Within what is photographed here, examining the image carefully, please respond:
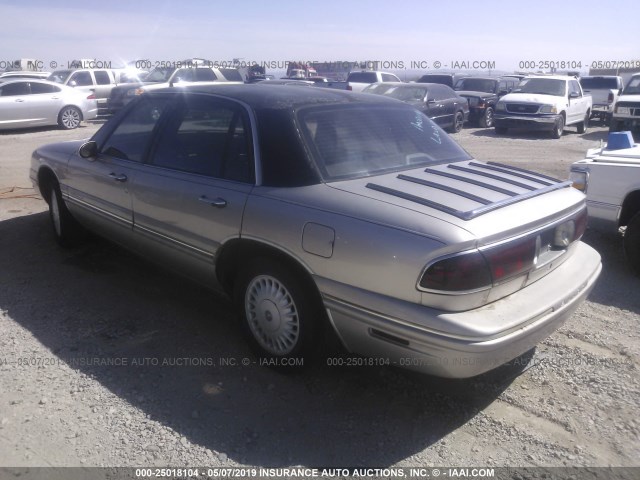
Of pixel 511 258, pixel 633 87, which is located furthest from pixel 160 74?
pixel 511 258

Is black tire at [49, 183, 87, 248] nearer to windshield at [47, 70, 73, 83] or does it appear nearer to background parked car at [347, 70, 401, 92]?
windshield at [47, 70, 73, 83]

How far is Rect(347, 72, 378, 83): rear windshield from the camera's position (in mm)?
22466

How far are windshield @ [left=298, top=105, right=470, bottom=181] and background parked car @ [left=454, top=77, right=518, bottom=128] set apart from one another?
15.3 meters

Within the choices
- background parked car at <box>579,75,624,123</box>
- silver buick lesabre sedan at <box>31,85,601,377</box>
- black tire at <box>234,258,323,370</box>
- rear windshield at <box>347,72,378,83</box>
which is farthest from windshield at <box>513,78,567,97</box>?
black tire at <box>234,258,323,370</box>

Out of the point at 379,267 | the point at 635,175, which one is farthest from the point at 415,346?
the point at 635,175

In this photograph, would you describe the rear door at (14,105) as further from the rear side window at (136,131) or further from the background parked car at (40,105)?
the rear side window at (136,131)

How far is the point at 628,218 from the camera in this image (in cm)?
511

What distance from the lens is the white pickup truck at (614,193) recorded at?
16.2 feet

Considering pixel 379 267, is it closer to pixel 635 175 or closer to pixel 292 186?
pixel 292 186

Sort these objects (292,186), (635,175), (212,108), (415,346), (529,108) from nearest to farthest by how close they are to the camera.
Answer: (415,346) → (292,186) → (212,108) → (635,175) → (529,108)

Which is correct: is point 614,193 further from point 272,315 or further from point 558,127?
point 558,127

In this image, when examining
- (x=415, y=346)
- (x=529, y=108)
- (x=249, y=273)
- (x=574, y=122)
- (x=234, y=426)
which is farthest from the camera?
(x=574, y=122)

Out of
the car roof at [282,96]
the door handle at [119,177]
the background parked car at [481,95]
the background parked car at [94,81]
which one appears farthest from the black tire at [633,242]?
the background parked car at [94,81]

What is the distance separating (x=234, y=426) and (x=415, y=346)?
1047 millimetres
